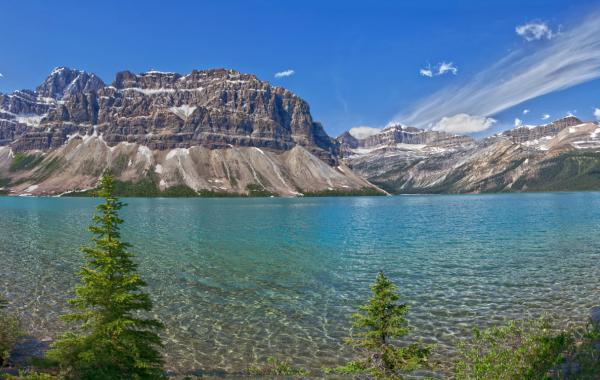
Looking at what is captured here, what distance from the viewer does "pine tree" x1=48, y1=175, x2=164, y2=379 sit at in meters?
17.1

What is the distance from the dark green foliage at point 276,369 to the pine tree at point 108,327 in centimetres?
627

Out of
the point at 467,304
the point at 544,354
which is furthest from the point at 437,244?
the point at 544,354

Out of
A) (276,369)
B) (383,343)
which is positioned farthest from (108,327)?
(383,343)

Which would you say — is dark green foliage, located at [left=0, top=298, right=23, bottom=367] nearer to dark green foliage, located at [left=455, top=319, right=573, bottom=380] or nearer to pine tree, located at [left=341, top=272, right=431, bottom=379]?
pine tree, located at [left=341, top=272, right=431, bottom=379]

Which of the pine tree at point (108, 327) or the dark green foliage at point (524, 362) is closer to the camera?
the dark green foliage at point (524, 362)

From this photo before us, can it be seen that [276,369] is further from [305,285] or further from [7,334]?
[305,285]

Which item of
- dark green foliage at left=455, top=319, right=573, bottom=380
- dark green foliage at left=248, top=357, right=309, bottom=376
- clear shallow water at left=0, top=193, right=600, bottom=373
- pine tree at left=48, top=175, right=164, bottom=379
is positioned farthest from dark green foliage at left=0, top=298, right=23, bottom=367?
dark green foliage at left=455, top=319, right=573, bottom=380

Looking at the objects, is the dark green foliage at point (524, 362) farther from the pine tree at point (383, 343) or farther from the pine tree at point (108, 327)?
the pine tree at point (108, 327)

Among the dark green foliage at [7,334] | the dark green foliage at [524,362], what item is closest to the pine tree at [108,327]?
the dark green foliage at [7,334]

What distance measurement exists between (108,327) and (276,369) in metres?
10.4

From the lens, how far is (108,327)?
1769cm

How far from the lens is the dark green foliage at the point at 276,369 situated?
909 inches

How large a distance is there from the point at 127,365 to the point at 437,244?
207ft

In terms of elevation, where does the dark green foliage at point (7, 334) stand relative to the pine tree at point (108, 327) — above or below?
below
